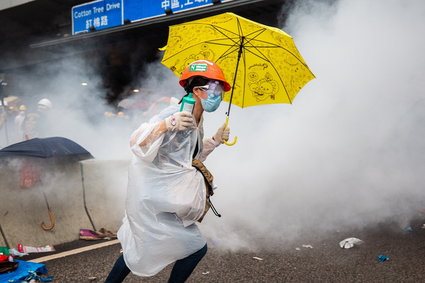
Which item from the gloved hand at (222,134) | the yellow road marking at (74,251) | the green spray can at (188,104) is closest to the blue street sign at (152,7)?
the yellow road marking at (74,251)

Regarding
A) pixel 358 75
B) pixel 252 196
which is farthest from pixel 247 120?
pixel 358 75

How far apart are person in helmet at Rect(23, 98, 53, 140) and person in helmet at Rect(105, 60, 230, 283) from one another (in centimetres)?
701

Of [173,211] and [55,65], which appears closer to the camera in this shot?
[173,211]

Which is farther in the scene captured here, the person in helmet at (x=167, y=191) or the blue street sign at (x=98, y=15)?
the blue street sign at (x=98, y=15)

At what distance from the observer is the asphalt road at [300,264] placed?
3.27 m

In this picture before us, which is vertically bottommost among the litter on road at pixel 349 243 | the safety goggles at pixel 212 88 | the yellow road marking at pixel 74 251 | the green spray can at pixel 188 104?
the yellow road marking at pixel 74 251

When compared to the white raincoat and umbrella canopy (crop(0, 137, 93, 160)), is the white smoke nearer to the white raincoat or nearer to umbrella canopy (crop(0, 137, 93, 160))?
umbrella canopy (crop(0, 137, 93, 160))

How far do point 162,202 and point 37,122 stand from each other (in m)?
7.62

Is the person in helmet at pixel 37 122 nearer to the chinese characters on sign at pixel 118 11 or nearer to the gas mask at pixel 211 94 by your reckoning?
the chinese characters on sign at pixel 118 11

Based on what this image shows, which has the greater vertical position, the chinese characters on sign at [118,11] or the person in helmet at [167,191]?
the chinese characters on sign at [118,11]

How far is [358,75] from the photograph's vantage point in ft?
18.7

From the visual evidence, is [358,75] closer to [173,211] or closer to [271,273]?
[271,273]

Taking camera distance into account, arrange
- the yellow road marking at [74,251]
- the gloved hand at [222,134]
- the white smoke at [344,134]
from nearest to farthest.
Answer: the gloved hand at [222,134] < the yellow road marking at [74,251] < the white smoke at [344,134]

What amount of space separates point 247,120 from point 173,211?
4400mm
